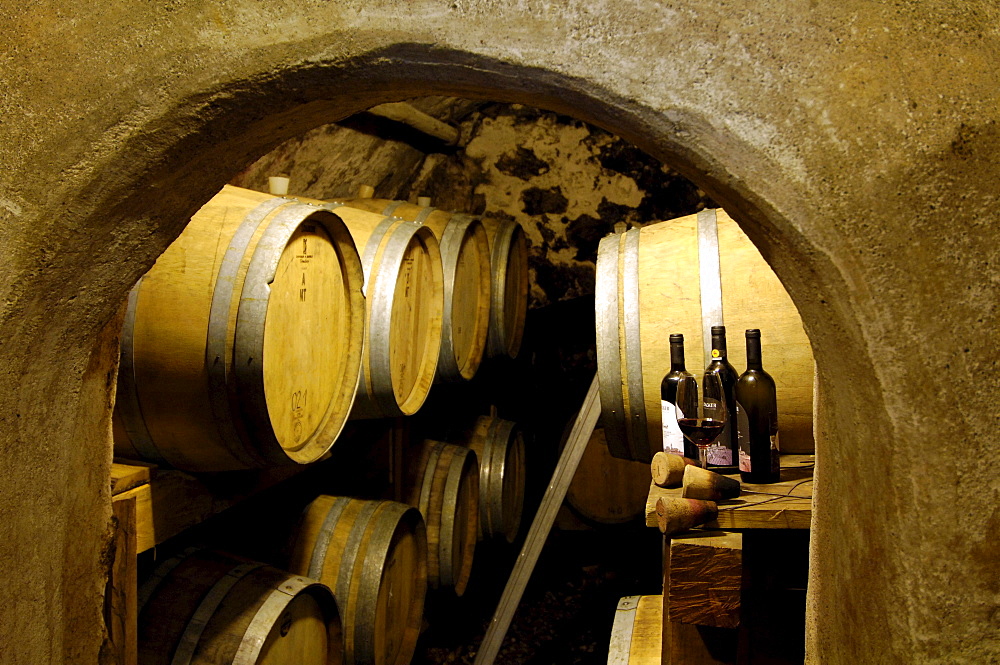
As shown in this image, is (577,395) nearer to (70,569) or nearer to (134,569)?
(134,569)

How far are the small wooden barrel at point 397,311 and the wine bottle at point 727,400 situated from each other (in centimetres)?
111

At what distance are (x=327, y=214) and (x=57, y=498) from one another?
42.8 inches

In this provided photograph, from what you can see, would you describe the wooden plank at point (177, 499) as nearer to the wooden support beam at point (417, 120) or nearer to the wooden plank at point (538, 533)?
the wooden plank at point (538, 533)

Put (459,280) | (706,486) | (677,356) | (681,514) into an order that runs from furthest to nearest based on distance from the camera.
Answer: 1. (459,280)
2. (677,356)
3. (706,486)
4. (681,514)

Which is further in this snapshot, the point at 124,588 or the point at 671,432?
the point at 671,432

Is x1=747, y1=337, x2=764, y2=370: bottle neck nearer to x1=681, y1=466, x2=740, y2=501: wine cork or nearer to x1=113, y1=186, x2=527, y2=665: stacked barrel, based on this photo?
x1=681, y1=466, x2=740, y2=501: wine cork

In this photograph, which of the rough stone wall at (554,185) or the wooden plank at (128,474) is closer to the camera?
the wooden plank at (128,474)

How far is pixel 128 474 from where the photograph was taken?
1.77m

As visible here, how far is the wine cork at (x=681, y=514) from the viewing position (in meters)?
1.62

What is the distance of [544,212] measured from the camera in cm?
499

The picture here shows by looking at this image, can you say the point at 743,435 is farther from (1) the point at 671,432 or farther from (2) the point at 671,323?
(2) the point at 671,323

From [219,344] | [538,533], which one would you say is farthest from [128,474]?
[538,533]

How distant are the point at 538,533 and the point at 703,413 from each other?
1.75 m

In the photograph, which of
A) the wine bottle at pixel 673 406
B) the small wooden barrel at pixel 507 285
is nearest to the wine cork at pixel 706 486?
the wine bottle at pixel 673 406
